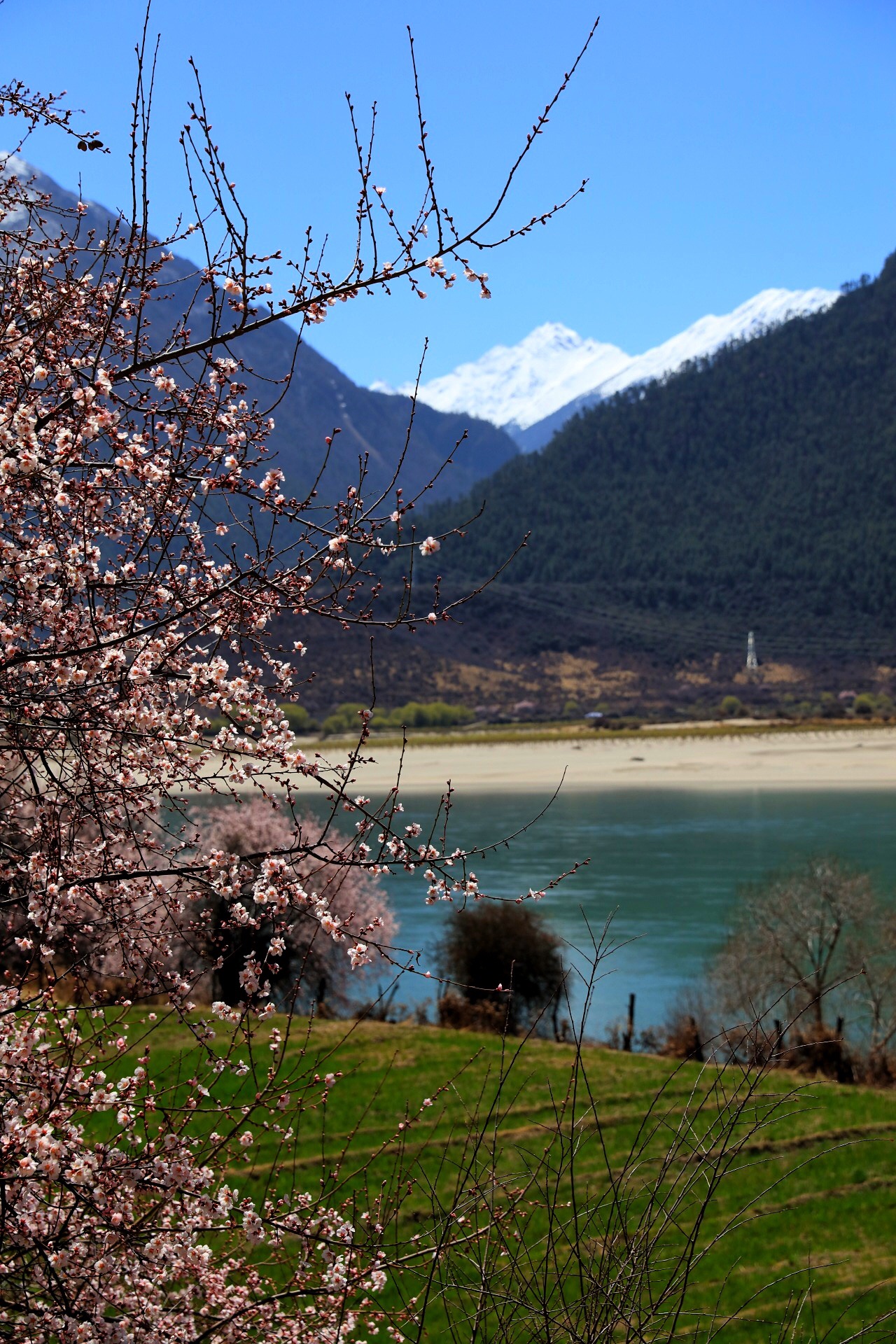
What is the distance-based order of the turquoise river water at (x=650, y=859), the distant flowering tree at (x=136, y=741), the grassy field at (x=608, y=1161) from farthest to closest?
the turquoise river water at (x=650, y=859), the grassy field at (x=608, y=1161), the distant flowering tree at (x=136, y=741)

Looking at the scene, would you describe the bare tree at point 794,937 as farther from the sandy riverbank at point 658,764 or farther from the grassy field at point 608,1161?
the sandy riverbank at point 658,764

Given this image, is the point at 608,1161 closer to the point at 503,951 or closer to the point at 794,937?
the point at 503,951

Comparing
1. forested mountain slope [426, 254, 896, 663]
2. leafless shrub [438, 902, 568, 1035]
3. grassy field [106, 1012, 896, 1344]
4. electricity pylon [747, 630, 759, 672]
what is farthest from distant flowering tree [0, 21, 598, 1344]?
electricity pylon [747, 630, 759, 672]

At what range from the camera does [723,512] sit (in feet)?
463

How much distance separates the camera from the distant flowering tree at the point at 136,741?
129 inches

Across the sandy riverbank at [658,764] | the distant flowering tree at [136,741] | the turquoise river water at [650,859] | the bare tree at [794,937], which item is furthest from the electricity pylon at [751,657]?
the distant flowering tree at [136,741]

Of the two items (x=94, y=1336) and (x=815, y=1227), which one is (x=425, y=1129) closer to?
(x=815, y=1227)

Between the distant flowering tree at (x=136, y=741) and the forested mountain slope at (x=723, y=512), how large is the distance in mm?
102803

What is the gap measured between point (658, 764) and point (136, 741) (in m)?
66.8

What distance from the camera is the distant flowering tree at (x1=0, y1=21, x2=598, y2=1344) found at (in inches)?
129

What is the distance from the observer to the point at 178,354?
3.57m

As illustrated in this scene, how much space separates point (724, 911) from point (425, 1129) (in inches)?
835

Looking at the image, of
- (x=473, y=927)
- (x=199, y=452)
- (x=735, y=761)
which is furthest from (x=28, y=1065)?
(x=735, y=761)

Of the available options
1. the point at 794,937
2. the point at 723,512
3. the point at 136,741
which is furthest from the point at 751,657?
the point at 136,741
